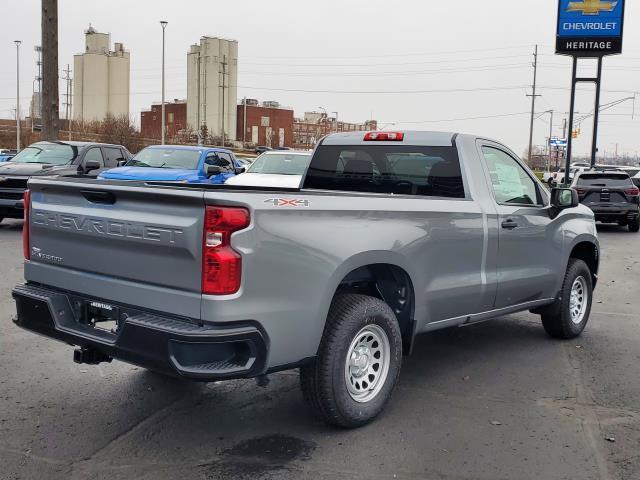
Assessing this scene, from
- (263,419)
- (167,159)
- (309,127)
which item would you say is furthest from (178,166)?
(309,127)

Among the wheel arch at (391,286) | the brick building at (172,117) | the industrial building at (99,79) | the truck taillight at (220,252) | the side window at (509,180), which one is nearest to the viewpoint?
the truck taillight at (220,252)

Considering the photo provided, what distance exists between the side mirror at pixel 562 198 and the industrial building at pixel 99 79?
87170 mm

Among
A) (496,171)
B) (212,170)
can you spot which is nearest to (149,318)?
(496,171)

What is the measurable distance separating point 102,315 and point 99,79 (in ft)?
298

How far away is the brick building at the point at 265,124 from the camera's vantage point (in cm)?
11225

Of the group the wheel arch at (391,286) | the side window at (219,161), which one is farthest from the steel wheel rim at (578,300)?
the side window at (219,161)

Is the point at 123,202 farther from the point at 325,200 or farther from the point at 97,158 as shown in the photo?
the point at 97,158

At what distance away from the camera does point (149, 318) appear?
12.1 feet

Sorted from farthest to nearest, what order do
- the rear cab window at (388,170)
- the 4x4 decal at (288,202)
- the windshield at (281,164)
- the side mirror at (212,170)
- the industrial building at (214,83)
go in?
the industrial building at (214,83), the side mirror at (212,170), the windshield at (281,164), the rear cab window at (388,170), the 4x4 decal at (288,202)

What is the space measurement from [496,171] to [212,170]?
9528 mm

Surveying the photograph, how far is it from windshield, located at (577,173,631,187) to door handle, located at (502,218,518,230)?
14.1 metres

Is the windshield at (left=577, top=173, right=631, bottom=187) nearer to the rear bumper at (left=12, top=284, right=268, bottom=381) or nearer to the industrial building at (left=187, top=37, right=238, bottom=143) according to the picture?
the rear bumper at (left=12, top=284, right=268, bottom=381)

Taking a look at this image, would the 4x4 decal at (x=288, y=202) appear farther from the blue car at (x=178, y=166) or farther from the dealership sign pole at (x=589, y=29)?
the dealership sign pole at (x=589, y=29)

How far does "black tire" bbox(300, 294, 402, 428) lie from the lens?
4.07 m
